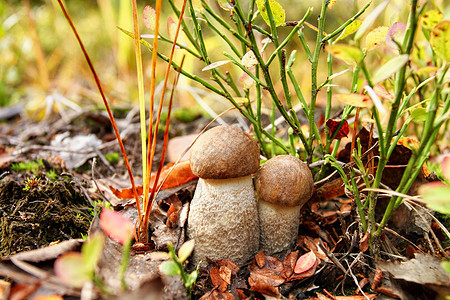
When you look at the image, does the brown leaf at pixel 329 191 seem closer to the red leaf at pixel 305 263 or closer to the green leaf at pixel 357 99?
the red leaf at pixel 305 263

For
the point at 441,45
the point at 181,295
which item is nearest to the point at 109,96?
the point at 181,295

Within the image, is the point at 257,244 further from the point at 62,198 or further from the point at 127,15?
the point at 127,15

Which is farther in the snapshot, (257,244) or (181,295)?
(257,244)

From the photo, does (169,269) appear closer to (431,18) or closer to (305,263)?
(305,263)

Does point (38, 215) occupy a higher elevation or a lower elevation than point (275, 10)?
lower

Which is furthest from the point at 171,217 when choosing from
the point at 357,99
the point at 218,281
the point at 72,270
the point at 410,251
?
the point at 410,251
